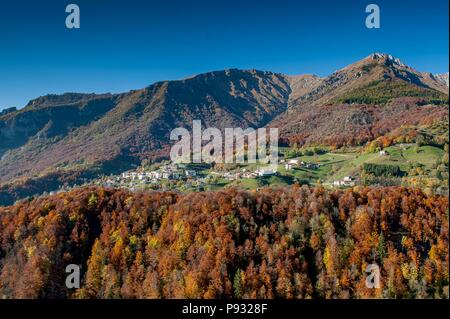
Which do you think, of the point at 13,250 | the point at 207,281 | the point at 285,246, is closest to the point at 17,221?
the point at 13,250

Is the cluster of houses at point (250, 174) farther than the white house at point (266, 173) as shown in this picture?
Yes

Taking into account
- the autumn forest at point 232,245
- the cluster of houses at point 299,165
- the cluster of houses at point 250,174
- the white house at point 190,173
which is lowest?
the autumn forest at point 232,245

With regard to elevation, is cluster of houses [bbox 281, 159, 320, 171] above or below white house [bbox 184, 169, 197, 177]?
above

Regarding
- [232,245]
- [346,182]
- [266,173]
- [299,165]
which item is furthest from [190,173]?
[232,245]

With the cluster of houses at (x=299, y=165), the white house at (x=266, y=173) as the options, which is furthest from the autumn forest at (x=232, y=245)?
the cluster of houses at (x=299, y=165)

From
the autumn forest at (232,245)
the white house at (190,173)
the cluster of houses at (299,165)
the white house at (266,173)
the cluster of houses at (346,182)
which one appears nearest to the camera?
the autumn forest at (232,245)

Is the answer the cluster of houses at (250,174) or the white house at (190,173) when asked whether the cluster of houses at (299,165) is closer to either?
the cluster of houses at (250,174)

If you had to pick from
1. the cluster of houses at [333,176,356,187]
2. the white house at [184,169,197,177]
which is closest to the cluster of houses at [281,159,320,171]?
the cluster of houses at [333,176,356,187]

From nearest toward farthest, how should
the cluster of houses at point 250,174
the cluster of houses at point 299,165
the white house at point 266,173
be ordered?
the white house at point 266,173, the cluster of houses at point 250,174, the cluster of houses at point 299,165

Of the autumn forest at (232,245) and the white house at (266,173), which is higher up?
the white house at (266,173)

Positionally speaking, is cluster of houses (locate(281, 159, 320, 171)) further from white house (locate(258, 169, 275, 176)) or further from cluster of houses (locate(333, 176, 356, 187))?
cluster of houses (locate(333, 176, 356, 187))
